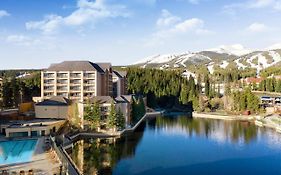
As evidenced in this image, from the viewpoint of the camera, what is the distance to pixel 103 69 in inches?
1781

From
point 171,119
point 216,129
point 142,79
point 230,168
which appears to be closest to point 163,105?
point 142,79

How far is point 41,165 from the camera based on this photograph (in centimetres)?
1852

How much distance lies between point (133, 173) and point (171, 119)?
25.8 meters

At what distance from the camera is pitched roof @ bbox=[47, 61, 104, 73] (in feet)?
138

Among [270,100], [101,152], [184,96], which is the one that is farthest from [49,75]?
[270,100]

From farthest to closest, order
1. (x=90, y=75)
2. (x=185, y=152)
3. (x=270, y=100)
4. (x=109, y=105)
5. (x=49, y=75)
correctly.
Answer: (x=270, y=100), (x=49, y=75), (x=90, y=75), (x=109, y=105), (x=185, y=152)

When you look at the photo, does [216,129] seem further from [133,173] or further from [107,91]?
[133,173]

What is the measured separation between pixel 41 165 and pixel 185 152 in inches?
431

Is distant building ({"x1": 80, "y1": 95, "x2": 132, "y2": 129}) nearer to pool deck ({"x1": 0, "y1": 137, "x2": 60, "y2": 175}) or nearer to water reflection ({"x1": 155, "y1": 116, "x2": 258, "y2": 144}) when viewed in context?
water reflection ({"x1": 155, "y1": 116, "x2": 258, "y2": 144})

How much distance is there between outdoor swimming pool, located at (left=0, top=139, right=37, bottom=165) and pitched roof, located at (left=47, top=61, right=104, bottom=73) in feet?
57.2

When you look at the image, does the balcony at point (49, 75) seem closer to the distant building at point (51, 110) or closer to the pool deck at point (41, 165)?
the distant building at point (51, 110)

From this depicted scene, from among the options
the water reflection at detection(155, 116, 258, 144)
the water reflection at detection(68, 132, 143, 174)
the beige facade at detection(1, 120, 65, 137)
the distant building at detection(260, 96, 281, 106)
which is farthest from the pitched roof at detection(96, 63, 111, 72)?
the distant building at detection(260, 96, 281, 106)

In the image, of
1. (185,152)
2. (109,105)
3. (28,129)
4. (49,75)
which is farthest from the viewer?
(49,75)

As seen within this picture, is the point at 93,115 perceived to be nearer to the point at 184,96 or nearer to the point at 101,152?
the point at 101,152
